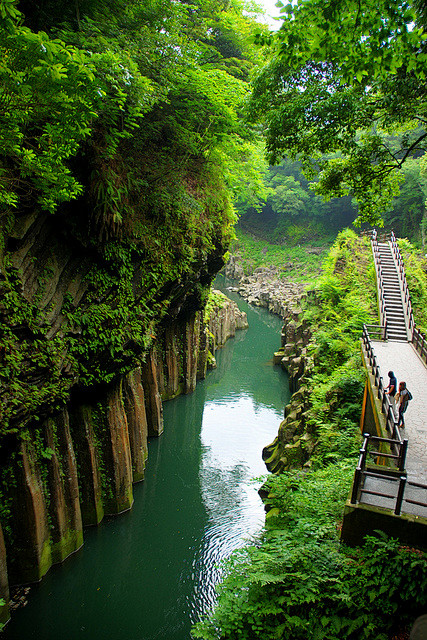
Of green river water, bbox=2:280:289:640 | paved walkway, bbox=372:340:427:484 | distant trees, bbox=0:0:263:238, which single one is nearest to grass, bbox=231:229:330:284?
green river water, bbox=2:280:289:640

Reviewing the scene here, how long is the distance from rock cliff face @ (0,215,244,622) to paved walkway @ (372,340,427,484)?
8.50m

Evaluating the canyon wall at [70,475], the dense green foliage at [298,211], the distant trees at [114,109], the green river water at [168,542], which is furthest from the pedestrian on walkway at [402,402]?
the dense green foliage at [298,211]

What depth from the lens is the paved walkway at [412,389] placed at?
30.8 ft

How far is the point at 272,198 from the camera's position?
74.8 m

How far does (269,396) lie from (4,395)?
69.1ft

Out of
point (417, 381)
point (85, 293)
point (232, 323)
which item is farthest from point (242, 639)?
point (232, 323)

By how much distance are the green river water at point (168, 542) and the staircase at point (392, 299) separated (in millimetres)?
8370

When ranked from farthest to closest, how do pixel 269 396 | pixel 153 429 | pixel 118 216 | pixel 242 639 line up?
1. pixel 269 396
2. pixel 153 429
3. pixel 118 216
4. pixel 242 639

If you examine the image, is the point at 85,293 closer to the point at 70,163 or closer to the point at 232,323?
the point at 70,163

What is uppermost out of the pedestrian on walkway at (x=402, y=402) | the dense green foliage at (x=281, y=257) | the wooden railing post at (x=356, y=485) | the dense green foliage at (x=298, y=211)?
the dense green foliage at (x=298, y=211)

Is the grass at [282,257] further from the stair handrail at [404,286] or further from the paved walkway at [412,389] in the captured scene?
the paved walkway at [412,389]

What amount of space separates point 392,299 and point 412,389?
908 cm

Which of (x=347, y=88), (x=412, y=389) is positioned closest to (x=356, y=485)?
(x=412, y=389)

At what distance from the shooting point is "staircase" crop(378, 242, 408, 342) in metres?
19.0
